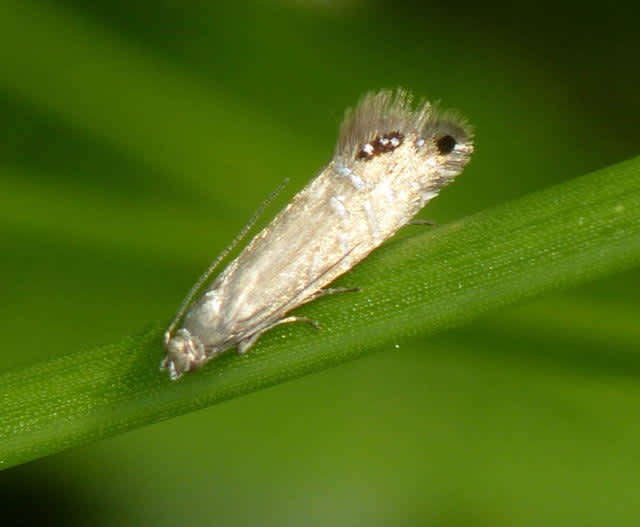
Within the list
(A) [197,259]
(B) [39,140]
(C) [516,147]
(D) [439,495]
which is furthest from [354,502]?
(B) [39,140]

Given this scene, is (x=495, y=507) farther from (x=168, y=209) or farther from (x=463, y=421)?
(x=168, y=209)

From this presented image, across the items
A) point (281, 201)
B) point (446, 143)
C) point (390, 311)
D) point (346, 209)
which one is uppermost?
point (281, 201)

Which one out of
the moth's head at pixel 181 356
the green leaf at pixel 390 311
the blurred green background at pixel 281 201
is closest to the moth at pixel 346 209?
the moth's head at pixel 181 356

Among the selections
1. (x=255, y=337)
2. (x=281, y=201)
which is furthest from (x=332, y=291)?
(x=281, y=201)

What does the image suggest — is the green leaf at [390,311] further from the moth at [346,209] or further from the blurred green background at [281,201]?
the blurred green background at [281,201]

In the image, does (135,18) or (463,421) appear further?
(135,18)

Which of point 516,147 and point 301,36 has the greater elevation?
point 301,36

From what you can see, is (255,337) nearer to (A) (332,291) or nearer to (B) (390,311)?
(A) (332,291)

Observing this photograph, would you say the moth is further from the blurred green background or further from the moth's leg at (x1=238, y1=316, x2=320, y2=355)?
the blurred green background
